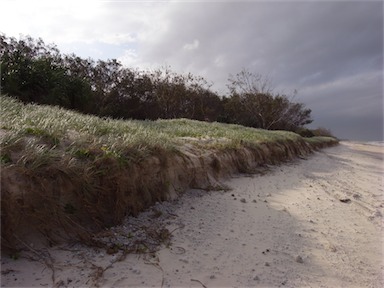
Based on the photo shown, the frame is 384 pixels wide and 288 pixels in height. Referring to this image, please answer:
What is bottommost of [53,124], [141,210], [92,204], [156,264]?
[156,264]

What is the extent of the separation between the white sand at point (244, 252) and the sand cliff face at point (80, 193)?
0.59 feet

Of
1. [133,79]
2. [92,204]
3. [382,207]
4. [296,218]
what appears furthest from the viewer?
[133,79]

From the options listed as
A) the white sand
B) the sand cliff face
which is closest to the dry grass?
the sand cliff face

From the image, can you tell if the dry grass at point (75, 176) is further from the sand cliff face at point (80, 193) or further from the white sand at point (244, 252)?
the white sand at point (244, 252)

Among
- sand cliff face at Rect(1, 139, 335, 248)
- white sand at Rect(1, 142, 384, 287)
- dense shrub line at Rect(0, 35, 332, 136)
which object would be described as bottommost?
white sand at Rect(1, 142, 384, 287)

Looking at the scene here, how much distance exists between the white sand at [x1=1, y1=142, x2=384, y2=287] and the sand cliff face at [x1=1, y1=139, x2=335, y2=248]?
0.18m

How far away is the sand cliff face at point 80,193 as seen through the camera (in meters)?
2.11

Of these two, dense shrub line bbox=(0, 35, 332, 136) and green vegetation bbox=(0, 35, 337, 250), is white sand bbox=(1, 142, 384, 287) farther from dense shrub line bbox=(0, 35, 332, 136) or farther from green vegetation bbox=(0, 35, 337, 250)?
dense shrub line bbox=(0, 35, 332, 136)

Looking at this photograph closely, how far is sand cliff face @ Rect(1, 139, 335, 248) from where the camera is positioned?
6.93 ft

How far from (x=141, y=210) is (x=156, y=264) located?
96 centimetres

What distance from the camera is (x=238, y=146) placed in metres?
6.32

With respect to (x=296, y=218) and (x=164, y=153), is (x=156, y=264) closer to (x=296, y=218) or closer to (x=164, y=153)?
(x=164, y=153)

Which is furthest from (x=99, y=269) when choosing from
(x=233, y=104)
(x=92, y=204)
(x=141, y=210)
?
(x=233, y=104)

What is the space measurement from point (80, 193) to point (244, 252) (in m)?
1.63
